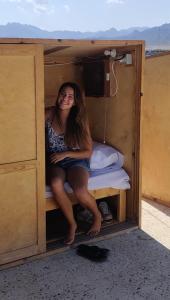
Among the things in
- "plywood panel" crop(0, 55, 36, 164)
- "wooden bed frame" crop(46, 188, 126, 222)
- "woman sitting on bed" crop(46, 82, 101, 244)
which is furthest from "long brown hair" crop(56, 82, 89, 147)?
"plywood panel" crop(0, 55, 36, 164)

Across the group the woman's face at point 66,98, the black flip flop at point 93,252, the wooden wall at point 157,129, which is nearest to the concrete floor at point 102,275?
the black flip flop at point 93,252

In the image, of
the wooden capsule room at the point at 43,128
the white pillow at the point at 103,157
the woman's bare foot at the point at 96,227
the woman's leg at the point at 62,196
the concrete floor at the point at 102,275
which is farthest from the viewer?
the white pillow at the point at 103,157

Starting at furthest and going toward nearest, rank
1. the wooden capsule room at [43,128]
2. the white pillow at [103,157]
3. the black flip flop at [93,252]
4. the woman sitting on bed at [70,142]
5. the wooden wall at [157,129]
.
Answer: the wooden wall at [157,129], the white pillow at [103,157], the woman sitting on bed at [70,142], the black flip flop at [93,252], the wooden capsule room at [43,128]

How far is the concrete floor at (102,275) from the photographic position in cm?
280

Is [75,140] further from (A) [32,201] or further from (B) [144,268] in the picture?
(B) [144,268]

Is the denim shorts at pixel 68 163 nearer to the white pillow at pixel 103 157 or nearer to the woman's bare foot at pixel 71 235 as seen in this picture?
the white pillow at pixel 103 157

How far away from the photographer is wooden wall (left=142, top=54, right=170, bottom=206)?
4.38 metres

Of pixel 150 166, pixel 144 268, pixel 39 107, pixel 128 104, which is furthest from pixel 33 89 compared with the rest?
pixel 150 166

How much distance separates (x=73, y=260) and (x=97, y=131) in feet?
5.20

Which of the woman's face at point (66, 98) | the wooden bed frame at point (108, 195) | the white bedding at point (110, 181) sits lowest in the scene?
the wooden bed frame at point (108, 195)

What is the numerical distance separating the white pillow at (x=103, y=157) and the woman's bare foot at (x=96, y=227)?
1.55ft

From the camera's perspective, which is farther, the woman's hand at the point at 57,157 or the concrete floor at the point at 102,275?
the woman's hand at the point at 57,157

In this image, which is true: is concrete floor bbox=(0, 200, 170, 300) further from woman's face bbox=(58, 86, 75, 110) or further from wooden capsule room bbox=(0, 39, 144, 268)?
woman's face bbox=(58, 86, 75, 110)

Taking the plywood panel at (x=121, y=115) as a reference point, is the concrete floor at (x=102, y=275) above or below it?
below
